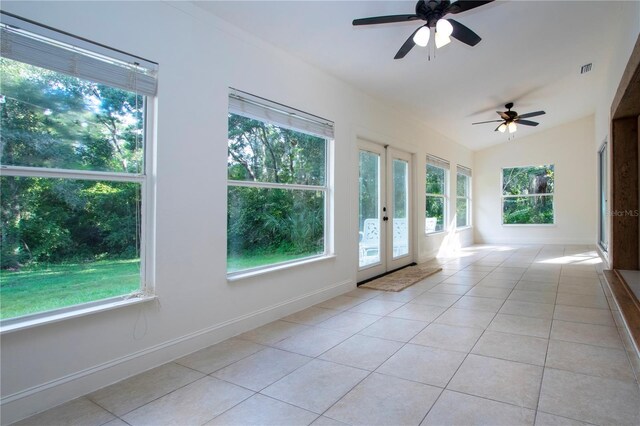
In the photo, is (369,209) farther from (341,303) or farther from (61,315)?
(61,315)

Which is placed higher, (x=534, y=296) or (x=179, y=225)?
(x=179, y=225)

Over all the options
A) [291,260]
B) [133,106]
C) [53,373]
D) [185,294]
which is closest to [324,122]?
[291,260]

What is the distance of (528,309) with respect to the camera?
3604mm

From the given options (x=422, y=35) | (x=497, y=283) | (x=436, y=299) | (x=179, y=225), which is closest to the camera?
(x=179, y=225)

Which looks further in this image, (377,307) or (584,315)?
(377,307)

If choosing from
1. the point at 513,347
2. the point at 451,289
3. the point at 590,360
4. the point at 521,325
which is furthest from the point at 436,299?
the point at 590,360

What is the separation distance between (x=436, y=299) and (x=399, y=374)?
1.96 meters

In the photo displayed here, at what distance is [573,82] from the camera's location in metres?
5.79

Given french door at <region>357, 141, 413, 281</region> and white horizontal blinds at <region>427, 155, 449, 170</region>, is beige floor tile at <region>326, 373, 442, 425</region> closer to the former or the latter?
french door at <region>357, 141, 413, 281</region>

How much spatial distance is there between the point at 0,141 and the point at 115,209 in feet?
2.16

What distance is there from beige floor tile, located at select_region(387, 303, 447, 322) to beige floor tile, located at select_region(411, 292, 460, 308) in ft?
0.41

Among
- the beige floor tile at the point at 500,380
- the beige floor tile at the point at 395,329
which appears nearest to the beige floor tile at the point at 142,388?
the beige floor tile at the point at 395,329

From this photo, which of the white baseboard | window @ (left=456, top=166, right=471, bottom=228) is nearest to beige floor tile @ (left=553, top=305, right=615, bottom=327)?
the white baseboard

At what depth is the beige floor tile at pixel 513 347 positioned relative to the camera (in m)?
2.47
